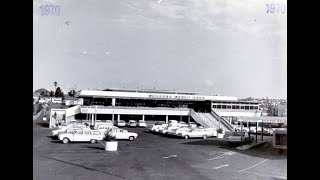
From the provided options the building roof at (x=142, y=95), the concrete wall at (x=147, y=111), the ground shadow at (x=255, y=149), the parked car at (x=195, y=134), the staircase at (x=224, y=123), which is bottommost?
the ground shadow at (x=255, y=149)

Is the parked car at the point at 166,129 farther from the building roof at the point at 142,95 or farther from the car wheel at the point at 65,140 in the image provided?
the car wheel at the point at 65,140

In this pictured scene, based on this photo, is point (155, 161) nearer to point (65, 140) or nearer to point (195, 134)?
point (65, 140)

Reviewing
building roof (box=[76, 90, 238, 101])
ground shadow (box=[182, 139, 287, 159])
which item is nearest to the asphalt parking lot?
ground shadow (box=[182, 139, 287, 159])

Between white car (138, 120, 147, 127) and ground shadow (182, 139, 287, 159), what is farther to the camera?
white car (138, 120, 147, 127)

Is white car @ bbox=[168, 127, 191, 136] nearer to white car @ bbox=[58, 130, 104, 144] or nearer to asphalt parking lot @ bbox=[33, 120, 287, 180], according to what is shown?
asphalt parking lot @ bbox=[33, 120, 287, 180]

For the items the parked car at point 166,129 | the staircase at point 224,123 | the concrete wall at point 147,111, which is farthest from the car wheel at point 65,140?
Answer: the staircase at point 224,123

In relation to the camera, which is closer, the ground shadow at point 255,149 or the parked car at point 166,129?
the ground shadow at point 255,149

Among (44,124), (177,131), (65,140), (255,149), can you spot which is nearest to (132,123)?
(177,131)
